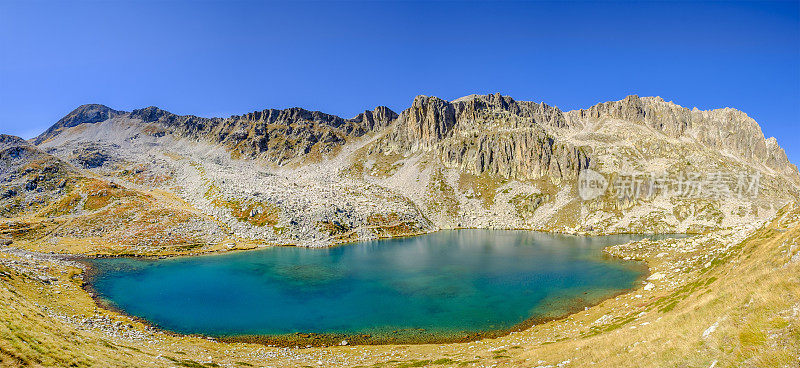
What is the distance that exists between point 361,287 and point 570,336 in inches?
1499

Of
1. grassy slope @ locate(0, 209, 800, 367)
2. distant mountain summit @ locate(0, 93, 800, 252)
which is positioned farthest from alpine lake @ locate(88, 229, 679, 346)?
distant mountain summit @ locate(0, 93, 800, 252)

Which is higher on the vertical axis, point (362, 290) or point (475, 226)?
point (475, 226)

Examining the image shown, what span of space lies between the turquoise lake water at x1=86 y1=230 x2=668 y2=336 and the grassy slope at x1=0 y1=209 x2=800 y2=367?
5.80 metres

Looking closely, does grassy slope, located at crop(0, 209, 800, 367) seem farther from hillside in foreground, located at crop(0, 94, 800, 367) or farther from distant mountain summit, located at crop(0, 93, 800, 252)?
distant mountain summit, located at crop(0, 93, 800, 252)

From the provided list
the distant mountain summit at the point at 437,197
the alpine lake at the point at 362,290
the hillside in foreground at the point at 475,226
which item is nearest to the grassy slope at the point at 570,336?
the hillside in foreground at the point at 475,226

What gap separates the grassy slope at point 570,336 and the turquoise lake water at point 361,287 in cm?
580

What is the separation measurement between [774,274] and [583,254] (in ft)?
246

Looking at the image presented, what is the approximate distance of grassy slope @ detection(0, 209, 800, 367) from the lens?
52.1 ft

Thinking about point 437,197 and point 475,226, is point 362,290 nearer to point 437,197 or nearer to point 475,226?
point 475,226

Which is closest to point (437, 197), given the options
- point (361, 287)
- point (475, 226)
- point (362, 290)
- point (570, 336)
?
point (475, 226)

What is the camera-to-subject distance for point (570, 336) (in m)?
36.3

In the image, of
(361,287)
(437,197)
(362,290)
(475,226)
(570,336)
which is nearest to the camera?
(570,336)

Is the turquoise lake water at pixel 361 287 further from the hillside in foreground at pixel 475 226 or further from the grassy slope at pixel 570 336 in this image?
the grassy slope at pixel 570 336

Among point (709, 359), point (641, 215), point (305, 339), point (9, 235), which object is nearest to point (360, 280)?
point (305, 339)
